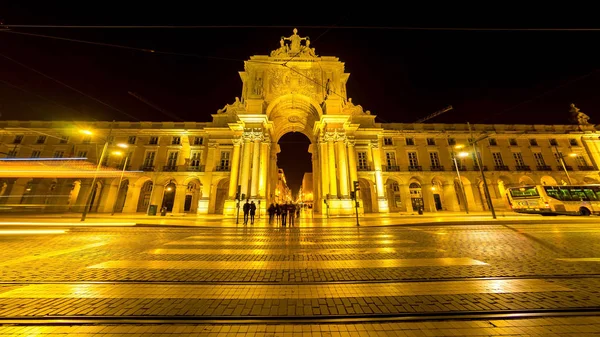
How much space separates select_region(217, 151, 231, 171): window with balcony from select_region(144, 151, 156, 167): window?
1069 cm

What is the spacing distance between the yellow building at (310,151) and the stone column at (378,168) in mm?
150

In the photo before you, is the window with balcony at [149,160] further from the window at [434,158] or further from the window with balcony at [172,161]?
the window at [434,158]

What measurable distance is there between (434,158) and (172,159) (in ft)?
133

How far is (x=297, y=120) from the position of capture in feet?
101

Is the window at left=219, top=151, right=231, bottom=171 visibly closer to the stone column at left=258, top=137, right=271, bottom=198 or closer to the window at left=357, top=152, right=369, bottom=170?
the stone column at left=258, top=137, right=271, bottom=198

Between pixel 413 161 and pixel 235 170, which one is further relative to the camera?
pixel 413 161

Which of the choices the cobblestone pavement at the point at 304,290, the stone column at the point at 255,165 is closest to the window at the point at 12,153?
the stone column at the point at 255,165

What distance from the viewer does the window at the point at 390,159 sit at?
3222cm

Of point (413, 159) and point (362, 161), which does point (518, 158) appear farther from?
point (362, 161)

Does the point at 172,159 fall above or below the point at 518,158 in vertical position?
below

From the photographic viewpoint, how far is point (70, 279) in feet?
13.1

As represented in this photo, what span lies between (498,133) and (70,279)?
46688 mm

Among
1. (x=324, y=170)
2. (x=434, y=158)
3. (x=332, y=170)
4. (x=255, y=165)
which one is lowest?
(x=332, y=170)

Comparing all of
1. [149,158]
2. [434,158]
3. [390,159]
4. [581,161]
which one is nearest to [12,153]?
[149,158]
